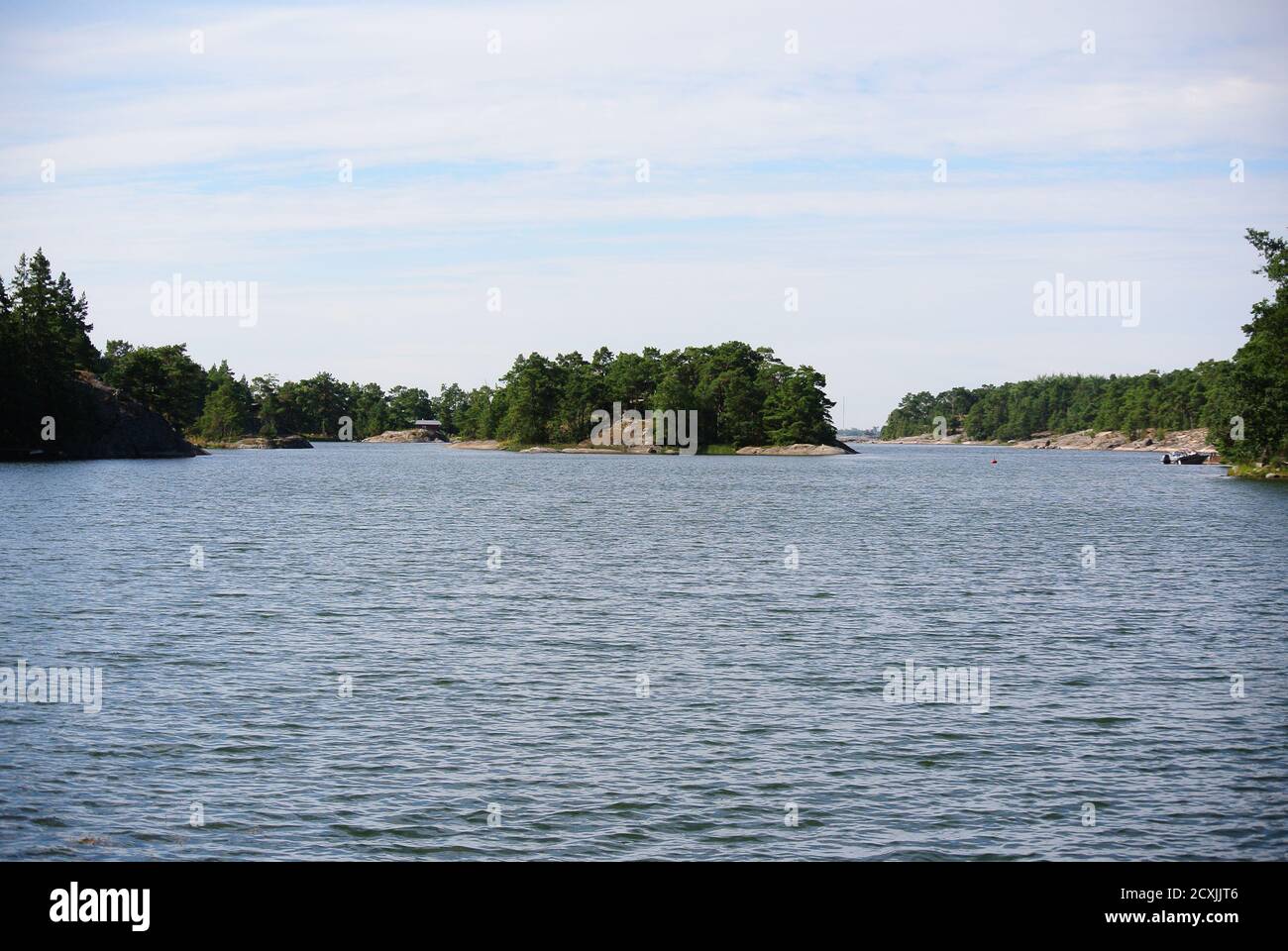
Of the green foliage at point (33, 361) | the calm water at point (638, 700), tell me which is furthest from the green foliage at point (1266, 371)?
the green foliage at point (33, 361)

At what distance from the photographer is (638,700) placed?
27484 millimetres

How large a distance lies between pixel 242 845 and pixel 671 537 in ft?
173

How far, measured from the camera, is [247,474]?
157500 mm

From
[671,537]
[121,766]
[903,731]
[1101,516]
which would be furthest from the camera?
[1101,516]

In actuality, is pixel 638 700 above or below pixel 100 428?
below

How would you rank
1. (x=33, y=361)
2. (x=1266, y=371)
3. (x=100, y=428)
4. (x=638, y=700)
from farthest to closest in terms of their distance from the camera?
(x=100, y=428) < (x=33, y=361) < (x=1266, y=371) < (x=638, y=700)

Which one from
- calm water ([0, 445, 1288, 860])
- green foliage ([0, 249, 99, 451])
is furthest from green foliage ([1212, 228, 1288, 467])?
green foliage ([0, 249, 99, 451])

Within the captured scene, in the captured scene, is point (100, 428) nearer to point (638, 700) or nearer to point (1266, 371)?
point (1266, 371)

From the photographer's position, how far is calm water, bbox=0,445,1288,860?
62.8 ft

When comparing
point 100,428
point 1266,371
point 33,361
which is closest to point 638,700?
point 1266,371

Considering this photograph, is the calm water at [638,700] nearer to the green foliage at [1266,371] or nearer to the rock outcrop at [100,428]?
the green foliage at [1266,371]

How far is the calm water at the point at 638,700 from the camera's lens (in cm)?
1916

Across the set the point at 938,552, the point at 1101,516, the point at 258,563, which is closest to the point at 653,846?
the point at 258,563
